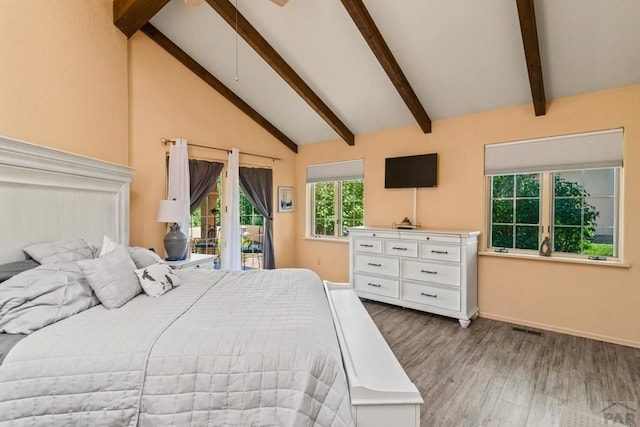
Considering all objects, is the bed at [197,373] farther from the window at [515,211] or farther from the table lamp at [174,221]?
the window at [515,211]

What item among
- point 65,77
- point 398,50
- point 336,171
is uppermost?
point 398,50

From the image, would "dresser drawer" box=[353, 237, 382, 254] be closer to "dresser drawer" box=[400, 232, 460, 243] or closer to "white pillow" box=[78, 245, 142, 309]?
"dresser drawer" box=[400, 232, 460, 243]

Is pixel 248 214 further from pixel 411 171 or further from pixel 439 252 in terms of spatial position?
pixel 439 252

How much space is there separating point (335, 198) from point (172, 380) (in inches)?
152

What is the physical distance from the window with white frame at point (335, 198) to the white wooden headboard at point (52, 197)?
2852 millimetres

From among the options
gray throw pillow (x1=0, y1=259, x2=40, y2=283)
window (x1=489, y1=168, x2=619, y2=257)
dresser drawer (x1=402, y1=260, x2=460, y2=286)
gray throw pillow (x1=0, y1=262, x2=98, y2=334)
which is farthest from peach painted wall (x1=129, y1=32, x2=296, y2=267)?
window (x1=489, y1=168, x2=619, y2=257)

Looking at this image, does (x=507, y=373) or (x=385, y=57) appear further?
(x=385, y=57)

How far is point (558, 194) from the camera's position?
3.02 meters

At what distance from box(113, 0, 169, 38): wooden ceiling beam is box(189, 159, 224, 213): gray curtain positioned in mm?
1491

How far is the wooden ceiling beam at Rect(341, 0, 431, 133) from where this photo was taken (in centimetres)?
244

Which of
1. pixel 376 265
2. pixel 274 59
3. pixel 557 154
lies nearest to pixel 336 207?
pixel 376 265

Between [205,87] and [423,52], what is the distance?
2801mm

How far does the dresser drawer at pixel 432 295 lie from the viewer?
312cm

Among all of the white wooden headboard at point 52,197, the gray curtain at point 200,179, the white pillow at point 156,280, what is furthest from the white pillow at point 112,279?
the gray curtain at point 200,179
